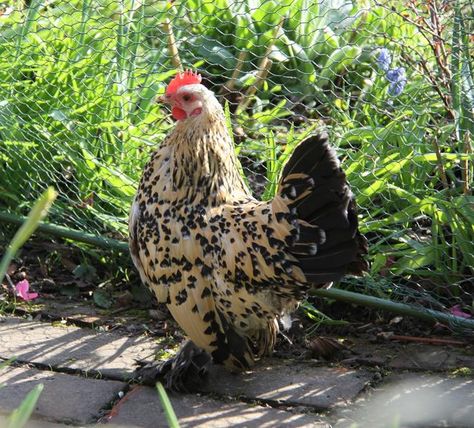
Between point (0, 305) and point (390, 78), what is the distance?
7.02ft

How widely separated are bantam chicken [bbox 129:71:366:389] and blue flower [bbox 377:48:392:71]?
1.27 m

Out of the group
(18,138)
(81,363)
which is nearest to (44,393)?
(81,363)

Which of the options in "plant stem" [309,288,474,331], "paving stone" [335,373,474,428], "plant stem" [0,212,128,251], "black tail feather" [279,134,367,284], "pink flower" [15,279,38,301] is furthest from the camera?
"plant stem" [0,212,128,251]

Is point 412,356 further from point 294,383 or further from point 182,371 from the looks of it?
point 182,371

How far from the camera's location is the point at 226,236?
10.2 ft

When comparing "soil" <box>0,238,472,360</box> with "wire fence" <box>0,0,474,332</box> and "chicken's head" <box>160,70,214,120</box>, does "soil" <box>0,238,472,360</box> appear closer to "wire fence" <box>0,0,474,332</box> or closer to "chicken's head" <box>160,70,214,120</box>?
"wire fence" <box>0,0,474,332</box>

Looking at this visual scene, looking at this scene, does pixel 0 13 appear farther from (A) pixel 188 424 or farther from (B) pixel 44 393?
(A) pixel 188 424

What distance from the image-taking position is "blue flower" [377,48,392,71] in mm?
4270

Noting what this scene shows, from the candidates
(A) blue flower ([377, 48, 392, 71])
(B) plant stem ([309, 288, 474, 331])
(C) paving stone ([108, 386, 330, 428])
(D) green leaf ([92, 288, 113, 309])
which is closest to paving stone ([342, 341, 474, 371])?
(B) plant stem ([309, 288, 474, 331])

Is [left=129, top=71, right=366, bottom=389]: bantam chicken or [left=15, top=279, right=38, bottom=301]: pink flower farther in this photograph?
[left=15, top=279, right=38, bottom=301]: pink flower

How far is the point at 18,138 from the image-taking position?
4.42 meters

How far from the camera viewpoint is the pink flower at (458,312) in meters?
3.64

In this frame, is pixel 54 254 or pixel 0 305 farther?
pixel 54 254

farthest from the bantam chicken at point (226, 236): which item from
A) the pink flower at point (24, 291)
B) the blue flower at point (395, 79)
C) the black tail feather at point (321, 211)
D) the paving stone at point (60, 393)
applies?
the blue flower at point (395, 79)
